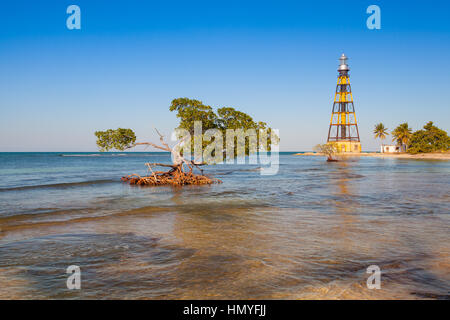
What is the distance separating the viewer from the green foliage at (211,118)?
23922mm

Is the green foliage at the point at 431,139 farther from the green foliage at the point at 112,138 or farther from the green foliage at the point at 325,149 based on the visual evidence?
the green foliage at the point at 112,138

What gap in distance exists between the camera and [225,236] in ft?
31.1

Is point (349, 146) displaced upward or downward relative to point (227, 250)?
upward

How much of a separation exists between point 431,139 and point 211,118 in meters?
75.4

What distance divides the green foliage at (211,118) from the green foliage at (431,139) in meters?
69.7

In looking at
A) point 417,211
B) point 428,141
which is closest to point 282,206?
point 417,211

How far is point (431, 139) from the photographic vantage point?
261ft

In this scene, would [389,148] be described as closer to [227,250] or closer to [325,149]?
[325,149]

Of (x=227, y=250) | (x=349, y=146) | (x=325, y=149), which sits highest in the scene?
(x=349, y=146)
